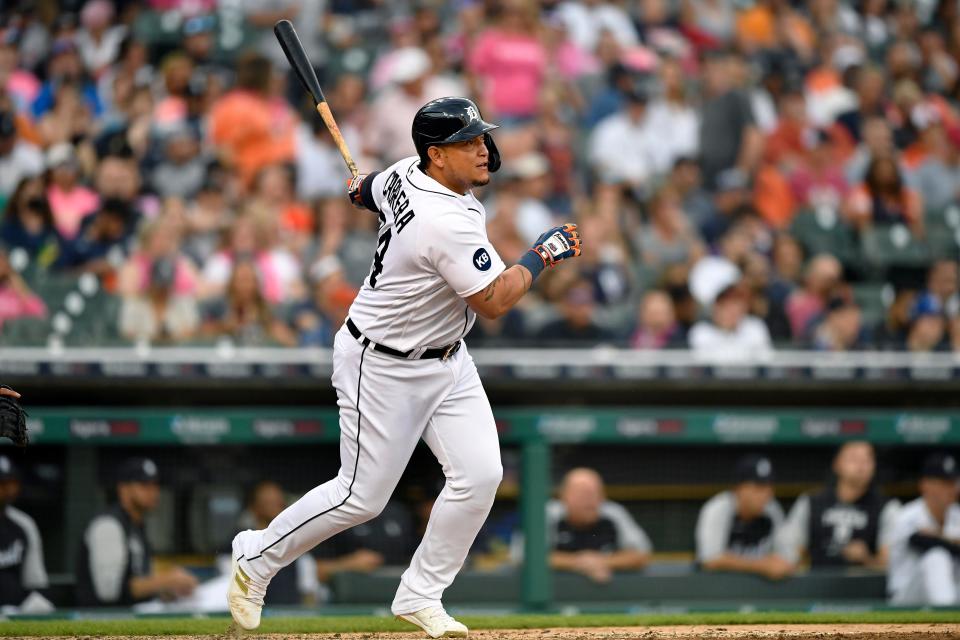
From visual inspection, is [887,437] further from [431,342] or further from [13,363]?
[13,363]

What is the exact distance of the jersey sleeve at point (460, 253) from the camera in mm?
4359

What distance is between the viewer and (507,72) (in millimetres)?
10758

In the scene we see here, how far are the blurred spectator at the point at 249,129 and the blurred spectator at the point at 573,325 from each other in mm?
2645

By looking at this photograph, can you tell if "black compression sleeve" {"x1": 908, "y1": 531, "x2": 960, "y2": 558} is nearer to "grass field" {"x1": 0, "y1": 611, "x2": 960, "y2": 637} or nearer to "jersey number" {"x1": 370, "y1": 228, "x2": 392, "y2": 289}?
"grass field" {"x1": 0, "y1": 611, "x2": 960, "y2": 637}

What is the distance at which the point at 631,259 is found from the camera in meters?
9.47

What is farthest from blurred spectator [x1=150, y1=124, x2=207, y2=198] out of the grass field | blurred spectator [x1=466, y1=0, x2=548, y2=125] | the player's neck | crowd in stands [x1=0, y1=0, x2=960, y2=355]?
the player's neck

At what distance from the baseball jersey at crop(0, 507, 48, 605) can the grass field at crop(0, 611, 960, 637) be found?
24 centimetres

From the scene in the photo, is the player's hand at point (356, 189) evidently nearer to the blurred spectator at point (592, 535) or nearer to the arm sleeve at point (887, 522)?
the blurred spectator at point (592, 535)

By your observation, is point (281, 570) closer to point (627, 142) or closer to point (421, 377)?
point (421, 377)

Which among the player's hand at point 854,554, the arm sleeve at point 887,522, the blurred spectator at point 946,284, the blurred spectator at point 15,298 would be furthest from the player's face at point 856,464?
the blurred spectator at point 15,298

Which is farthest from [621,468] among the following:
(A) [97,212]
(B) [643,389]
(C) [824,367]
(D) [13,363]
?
(A) [97,212]

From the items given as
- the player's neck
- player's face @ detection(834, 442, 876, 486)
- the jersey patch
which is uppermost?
the player's neck

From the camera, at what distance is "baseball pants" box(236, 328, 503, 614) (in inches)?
181

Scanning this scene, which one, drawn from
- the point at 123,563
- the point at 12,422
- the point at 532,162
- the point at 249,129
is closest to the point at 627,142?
the point at 532,162
